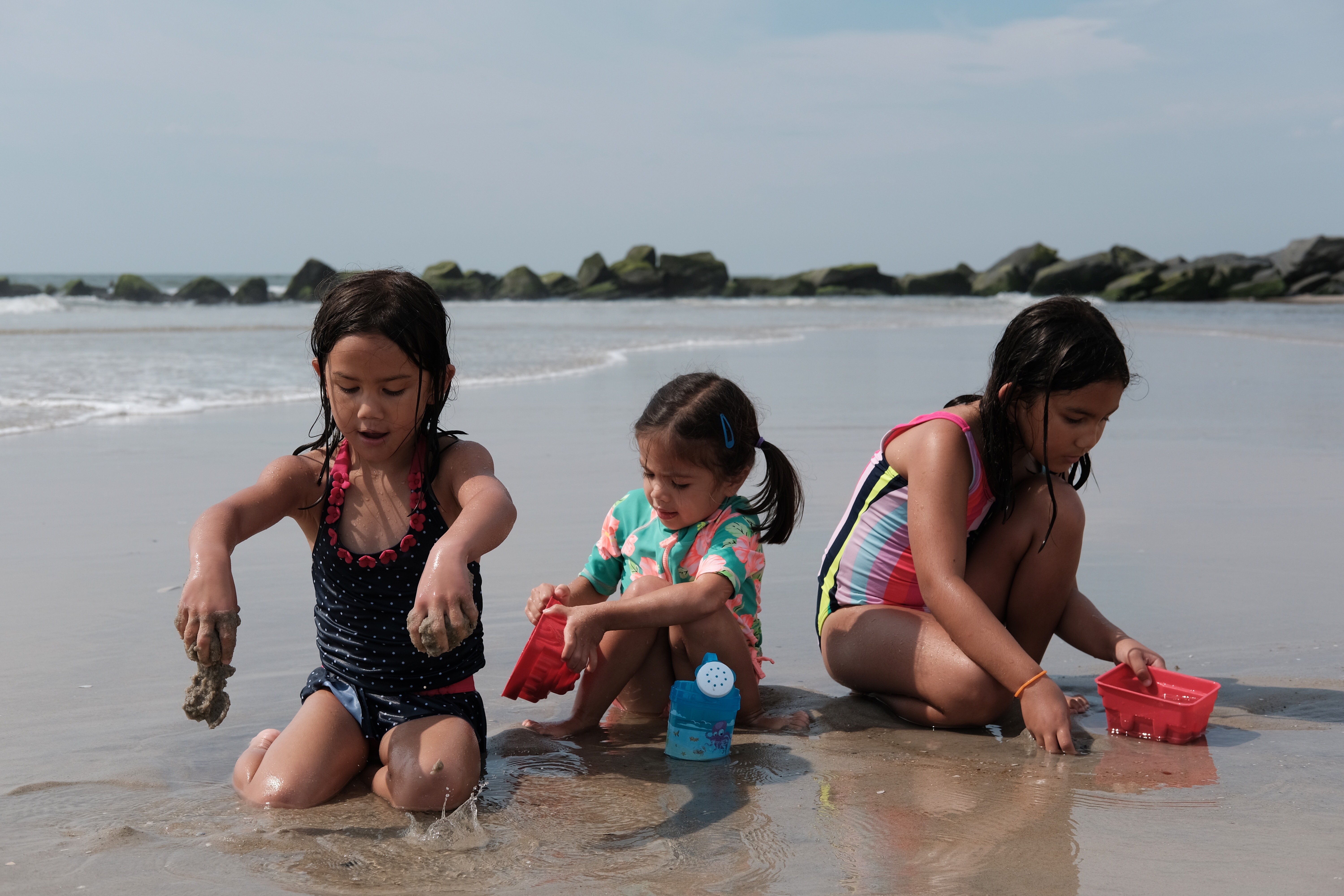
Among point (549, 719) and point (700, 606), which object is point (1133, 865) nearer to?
point (700, 606)

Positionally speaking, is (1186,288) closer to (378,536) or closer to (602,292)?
(602,292)

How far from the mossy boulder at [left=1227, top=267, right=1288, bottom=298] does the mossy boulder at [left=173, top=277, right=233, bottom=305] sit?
30.6m

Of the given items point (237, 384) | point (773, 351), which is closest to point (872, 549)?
point (237, 384)

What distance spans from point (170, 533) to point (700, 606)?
2.78 m

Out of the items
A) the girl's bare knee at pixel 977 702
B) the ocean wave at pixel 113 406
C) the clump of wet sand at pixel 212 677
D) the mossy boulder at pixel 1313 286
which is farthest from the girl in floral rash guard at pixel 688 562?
the mossy boulder at pixel 1313 286

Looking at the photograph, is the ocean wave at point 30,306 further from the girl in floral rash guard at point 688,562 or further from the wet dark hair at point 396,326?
the girl in floral rash guard at point 688,562

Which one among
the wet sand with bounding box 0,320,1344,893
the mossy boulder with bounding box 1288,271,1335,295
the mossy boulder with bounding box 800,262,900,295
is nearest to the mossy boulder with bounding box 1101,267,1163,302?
the mossy boulder with bounding box 1288,271,1335,295

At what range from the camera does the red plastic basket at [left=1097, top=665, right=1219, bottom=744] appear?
2805 millimetres

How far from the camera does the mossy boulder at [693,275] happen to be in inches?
1790

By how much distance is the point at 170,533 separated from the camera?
4.66m

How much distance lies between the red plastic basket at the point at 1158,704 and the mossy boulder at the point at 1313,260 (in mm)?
37530

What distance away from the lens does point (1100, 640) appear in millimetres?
3096

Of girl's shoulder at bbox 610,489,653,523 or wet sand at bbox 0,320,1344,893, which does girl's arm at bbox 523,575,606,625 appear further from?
wet sand at bbox 0,320,1344,893

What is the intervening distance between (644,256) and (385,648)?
44245 millimetres
